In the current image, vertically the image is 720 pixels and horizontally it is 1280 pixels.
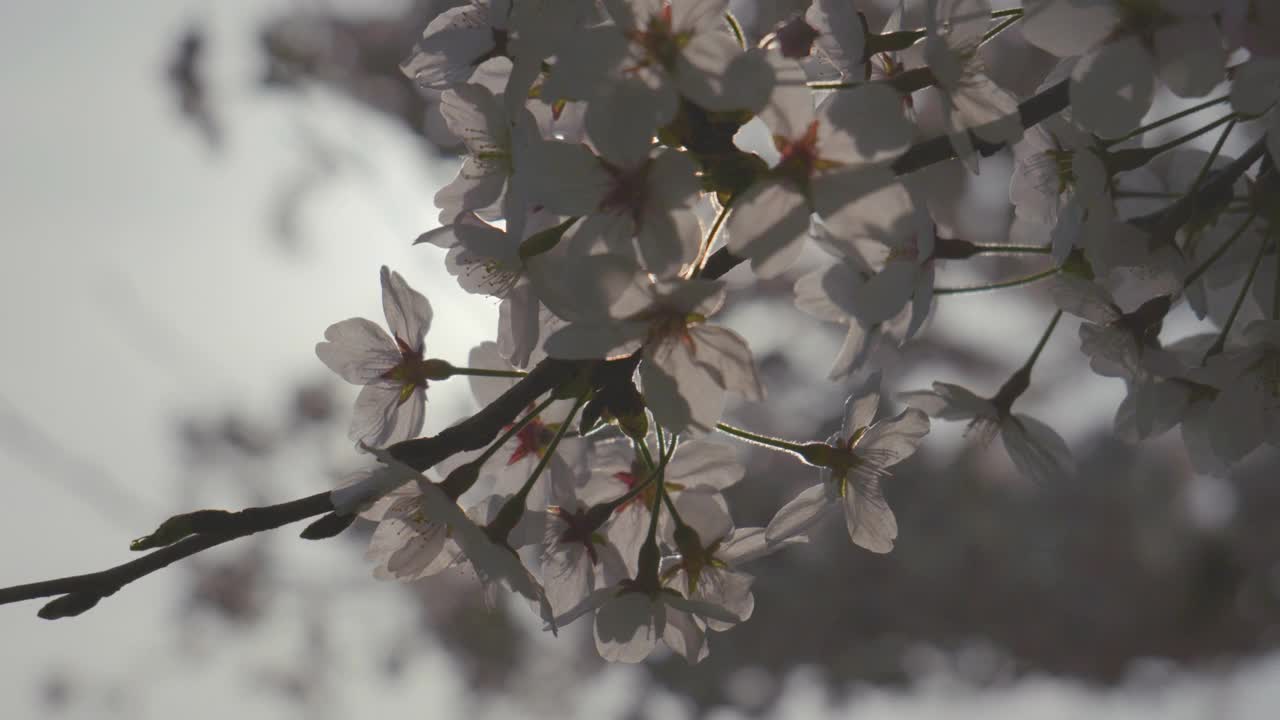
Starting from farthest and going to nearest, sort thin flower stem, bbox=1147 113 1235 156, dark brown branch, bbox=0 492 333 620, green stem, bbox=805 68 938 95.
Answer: thin flower stem, bbox=1147 113 1235 156
green stem, bbox=805 68 938 95
dark brown branch, bbox=0 492 333 620

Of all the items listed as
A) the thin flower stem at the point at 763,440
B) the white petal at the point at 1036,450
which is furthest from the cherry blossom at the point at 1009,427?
the thin flower stem at the point at 763,440

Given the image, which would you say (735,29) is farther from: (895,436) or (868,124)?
(895,436)

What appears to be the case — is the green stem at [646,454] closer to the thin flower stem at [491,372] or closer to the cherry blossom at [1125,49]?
the thin flower stem at [491,372]

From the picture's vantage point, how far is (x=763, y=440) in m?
0.66

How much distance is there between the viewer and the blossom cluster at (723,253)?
47 centimetres

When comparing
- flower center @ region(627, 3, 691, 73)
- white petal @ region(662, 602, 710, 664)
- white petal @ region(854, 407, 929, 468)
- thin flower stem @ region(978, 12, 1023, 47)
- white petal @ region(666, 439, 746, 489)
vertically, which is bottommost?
white petal @ region(662, 602, 710, 664)

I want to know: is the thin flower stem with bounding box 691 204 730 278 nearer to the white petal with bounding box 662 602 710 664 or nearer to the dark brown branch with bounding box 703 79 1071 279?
the dark brown branch with bounding box 703 79 1071 279

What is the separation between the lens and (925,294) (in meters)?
0.57

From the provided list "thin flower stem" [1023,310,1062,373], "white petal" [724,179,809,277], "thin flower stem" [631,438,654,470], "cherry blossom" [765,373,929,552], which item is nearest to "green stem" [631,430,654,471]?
"thin flower stem" [631,438,654,470]

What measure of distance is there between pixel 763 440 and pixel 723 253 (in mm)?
175

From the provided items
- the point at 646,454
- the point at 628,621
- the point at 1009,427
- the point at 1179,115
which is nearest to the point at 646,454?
the point at 646,454

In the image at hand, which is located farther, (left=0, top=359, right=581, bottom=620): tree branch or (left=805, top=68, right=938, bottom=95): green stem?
(left=805, top=68, right=938, bottom=95): green stem

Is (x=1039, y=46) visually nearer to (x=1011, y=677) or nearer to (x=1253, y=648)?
(x=1011, y=677)

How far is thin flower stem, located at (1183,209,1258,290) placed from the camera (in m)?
0.67
